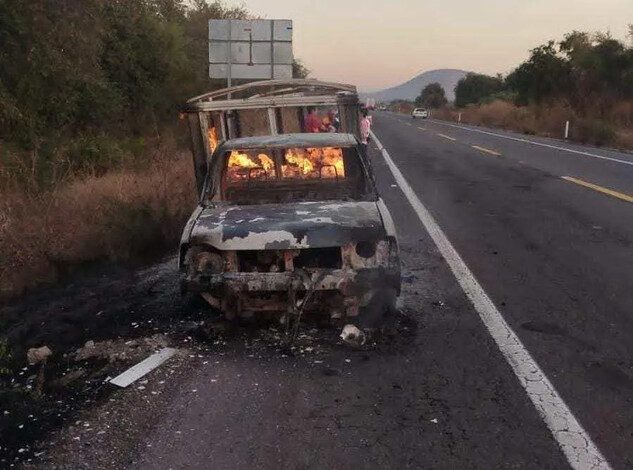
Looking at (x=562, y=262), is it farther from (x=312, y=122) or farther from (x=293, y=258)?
(x=312, y=122)

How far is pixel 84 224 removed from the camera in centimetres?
836

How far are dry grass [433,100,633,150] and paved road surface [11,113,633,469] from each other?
22484 mm

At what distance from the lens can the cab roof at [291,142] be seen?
6020mm

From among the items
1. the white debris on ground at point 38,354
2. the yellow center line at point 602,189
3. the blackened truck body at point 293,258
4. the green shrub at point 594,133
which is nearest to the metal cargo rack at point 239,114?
the blackened truck body at point 293,258

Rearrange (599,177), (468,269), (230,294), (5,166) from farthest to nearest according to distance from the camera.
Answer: (599,177)
(5,166)
(468,269)
(230,294)

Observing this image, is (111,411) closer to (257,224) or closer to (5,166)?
(257,224)

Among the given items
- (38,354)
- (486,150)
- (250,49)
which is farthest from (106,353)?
(486,150)

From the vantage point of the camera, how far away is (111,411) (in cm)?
372

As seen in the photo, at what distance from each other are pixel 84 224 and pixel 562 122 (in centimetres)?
3258

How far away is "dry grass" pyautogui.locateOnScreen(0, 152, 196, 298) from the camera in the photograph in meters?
7.13

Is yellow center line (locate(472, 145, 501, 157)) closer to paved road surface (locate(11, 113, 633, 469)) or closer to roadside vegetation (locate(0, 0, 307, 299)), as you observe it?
roadside vegetation (locate(0, 0, 307, 299))

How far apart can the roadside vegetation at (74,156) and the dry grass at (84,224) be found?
2 cm

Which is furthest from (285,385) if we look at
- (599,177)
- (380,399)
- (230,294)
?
(599,177)

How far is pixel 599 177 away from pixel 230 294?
12.7 meters
